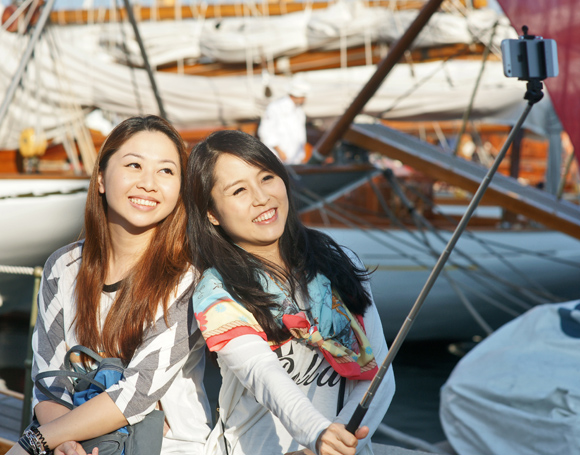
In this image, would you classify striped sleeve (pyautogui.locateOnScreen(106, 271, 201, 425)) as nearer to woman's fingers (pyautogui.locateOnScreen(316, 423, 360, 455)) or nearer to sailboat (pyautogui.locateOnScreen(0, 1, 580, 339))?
woman's fingers (pyautogui.locateOnScreen(316, 423, 360, 455))

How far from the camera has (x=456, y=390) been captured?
3.27 meters

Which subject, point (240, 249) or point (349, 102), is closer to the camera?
point (240, 249)

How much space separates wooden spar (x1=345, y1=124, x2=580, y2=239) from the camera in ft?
12.2

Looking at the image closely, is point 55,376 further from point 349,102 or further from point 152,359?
point 349,102

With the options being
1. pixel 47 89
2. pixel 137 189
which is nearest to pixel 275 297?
pixel 137 189

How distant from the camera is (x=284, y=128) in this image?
6.38 m

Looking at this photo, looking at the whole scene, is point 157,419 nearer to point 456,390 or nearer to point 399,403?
point 456,390

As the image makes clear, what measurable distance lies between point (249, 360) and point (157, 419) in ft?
1.09

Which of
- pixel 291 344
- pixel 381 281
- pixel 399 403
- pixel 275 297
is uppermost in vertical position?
pixel 275 297

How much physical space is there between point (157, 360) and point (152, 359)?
0.5 inches

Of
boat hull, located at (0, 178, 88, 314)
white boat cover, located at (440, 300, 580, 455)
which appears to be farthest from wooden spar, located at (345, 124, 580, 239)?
boat hull, located at (0, 178, 88, 314)

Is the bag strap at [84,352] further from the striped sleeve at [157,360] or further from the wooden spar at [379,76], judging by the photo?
the wooden spar at [379,76]

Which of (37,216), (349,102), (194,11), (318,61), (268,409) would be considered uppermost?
(194,11)

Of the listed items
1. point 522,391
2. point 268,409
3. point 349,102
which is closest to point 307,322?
point 268,409
